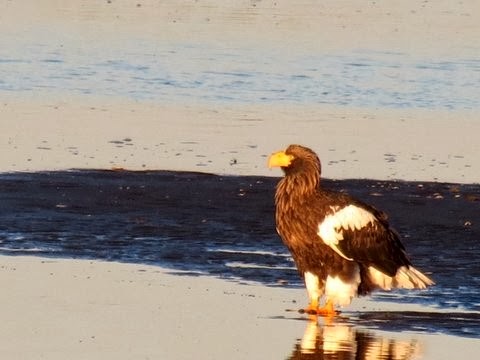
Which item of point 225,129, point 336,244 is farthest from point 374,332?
point 225,129

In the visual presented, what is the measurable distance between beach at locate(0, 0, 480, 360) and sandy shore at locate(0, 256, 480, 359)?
0.07ft

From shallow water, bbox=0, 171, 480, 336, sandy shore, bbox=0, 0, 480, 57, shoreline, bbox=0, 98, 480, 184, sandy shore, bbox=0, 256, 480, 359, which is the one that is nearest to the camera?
sandy shore, bbox=0, 256, 480, 359

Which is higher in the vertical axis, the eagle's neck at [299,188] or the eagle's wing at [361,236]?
the eagle's neck at [299,188]

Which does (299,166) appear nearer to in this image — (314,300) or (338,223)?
(338,223)

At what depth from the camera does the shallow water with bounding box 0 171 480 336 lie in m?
12.3

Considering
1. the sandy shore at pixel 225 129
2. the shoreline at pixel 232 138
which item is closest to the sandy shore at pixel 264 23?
the sandy shore at pixel 225 129

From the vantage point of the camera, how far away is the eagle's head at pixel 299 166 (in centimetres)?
1116

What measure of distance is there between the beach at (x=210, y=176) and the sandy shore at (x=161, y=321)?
0.07 feet

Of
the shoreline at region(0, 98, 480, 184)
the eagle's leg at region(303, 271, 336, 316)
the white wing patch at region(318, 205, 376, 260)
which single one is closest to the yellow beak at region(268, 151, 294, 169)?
the white wing patch at region(318, 205, 376, 260)

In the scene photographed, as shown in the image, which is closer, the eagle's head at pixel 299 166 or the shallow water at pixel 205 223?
the eagle's head at pixel 299 166

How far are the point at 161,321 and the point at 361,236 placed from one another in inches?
67.4

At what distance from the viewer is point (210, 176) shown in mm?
16484

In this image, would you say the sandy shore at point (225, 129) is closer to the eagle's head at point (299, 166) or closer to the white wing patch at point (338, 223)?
the eagle's head at point (299, 166)

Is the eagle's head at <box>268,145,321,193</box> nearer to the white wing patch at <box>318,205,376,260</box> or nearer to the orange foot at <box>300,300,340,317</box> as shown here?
the white wing patch at <box>318,205,376,260</box>
